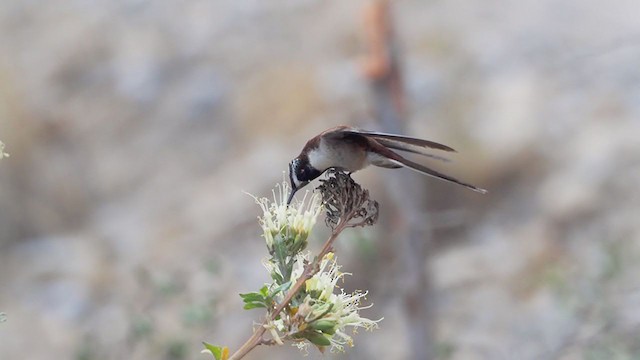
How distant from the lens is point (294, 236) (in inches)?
78.3

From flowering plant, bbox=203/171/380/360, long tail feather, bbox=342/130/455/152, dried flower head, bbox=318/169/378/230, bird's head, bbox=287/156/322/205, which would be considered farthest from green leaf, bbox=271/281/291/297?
bird's head, bbox=287/156/322/205

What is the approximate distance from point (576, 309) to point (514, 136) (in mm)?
3416

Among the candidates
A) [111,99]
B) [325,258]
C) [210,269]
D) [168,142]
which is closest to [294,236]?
[325,258]

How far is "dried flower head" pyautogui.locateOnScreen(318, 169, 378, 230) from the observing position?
6.50ft

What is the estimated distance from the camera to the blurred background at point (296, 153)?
605cm

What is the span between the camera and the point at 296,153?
30.7 ft

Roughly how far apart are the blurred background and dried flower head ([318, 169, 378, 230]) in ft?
8.77

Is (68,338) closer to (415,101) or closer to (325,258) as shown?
(415,101)

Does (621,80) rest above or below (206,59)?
below

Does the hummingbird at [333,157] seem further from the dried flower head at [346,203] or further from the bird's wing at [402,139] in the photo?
the dried flower head at [346,203]

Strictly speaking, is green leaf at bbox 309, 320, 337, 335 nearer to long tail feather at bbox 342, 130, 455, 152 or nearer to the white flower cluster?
the white flower cluster

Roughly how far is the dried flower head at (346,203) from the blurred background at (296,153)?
2.67 m

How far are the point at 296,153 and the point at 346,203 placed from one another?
7380 mm

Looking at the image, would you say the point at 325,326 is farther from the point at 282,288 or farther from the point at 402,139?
the point at 402,139
